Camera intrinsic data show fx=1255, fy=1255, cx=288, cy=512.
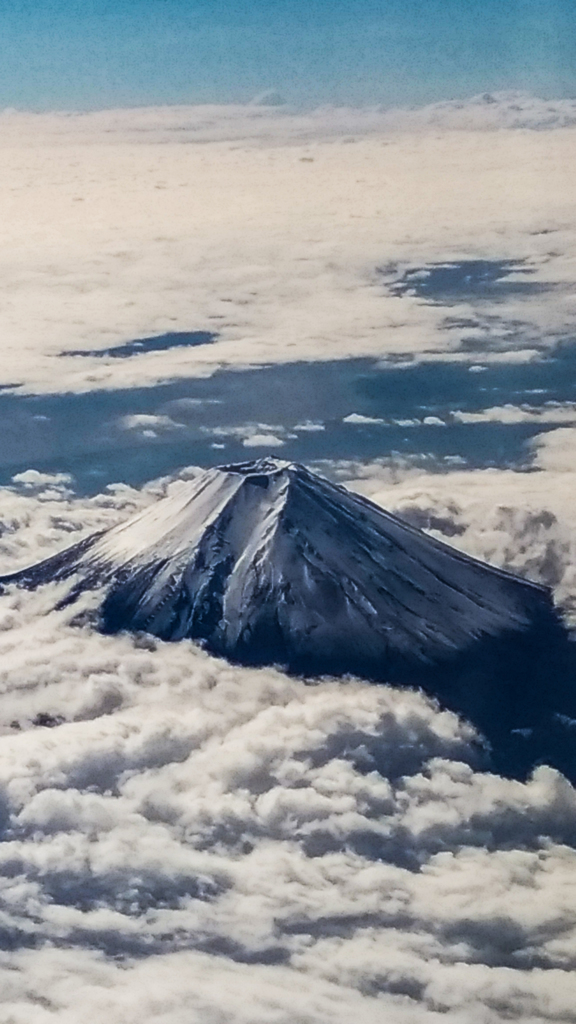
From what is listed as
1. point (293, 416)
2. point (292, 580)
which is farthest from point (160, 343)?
point (292, 580)

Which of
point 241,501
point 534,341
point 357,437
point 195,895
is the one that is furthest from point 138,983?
point 534,341

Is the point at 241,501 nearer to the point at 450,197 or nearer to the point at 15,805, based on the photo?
the point at 15,805

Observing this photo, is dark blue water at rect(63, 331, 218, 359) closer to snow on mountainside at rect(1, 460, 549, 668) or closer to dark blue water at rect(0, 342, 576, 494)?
dark blue water at rect(0, 342, 576, 494)

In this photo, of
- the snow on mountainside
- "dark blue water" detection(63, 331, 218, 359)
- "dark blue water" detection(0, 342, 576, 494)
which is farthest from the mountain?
"dark blue water" detection(63, 331, 218, 359)

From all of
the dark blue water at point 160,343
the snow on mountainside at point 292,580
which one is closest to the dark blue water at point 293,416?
the dark blue water at point 160,343

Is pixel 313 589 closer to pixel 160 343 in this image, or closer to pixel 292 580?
pixel 292 580

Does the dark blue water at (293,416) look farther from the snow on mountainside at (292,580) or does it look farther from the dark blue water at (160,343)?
the snow on mountainside at (292,580)
